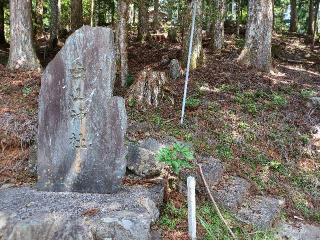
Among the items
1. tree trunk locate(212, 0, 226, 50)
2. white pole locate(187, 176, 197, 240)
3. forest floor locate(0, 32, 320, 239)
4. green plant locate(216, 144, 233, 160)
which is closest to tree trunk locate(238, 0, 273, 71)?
forest floor locate(0, 32, 320, 239)

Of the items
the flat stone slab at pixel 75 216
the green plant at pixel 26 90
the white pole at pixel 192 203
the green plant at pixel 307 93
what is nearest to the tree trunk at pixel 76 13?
the green plant at pixel 26 90

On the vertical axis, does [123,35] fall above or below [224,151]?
above

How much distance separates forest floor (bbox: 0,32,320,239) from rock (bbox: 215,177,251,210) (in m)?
0.21

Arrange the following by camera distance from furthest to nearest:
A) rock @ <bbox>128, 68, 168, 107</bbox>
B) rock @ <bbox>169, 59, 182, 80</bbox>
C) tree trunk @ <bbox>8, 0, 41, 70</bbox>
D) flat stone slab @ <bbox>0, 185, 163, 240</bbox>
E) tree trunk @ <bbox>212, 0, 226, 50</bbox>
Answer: tree trunk @ <bbox>212, 0, 226, 50</bbox>
rock @ <bbox>169, 59, 182, 80</bbox>
tree trunk @ <bbox>8, 0, 41, 70</bbox>
rock @ <bbox>128, 68, 168, 107</bbox>
flat stone slab @ <bbox>0, 185, 163, 240</bbox>

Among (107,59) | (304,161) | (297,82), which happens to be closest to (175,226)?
(107,59)

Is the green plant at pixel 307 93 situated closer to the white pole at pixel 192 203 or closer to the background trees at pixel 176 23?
the background trees at pixel 176 23

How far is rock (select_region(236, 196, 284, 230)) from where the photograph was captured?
559 centimetres

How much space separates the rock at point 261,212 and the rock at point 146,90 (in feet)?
9.93

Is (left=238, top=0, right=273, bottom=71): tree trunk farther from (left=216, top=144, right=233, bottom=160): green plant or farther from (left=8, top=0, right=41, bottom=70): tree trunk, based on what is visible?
(left=8, top=0, right=41, bottom=70): tree trunk

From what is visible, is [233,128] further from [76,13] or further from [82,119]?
[76,13]

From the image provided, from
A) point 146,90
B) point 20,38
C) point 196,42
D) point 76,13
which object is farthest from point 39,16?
point 146,90

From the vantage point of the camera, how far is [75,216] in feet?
14.7

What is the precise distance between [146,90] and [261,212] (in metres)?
3.50

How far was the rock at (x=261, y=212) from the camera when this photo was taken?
18.4 ft
